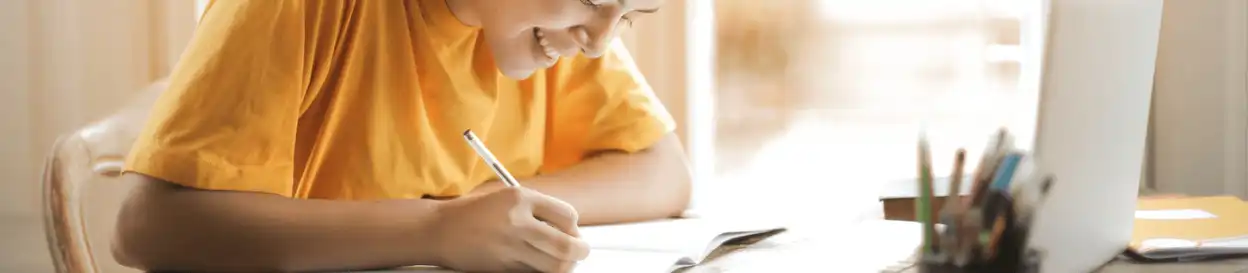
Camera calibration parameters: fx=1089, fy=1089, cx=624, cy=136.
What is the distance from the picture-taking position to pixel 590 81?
110 cm

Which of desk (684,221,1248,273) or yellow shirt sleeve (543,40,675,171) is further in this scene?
yellow shirt sleeve (543,40,675,171)

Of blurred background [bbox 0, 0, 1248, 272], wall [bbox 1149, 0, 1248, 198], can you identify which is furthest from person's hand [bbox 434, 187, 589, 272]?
wall [bbox 1149, 0, 1248, 198]

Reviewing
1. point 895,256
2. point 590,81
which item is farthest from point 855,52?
point 895,256

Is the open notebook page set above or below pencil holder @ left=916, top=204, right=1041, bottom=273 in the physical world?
below

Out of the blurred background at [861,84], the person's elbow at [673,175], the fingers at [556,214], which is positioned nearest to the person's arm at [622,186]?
the person's elbow at [673,175]

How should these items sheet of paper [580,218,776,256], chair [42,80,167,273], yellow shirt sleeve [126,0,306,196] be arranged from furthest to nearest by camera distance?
1. chair [42,80,167,273]
2. sheet of paper [580,218,776,256]
3. yellow shirt sleeve [126,0,306,196]

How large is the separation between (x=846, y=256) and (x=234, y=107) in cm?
43

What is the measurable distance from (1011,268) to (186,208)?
491 millimetres

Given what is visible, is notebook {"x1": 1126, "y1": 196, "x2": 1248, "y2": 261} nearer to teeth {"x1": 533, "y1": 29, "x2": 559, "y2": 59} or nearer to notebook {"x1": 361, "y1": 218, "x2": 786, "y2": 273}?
notebook {"x1": 361, "y1": 218, "x2": 786, "y2": 273}

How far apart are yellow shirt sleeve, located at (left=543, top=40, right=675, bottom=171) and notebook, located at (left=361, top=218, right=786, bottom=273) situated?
0.37 feet

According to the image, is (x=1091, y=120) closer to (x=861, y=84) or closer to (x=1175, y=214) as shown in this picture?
(x=1175, y=214)

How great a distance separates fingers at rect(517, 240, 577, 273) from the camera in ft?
2.24

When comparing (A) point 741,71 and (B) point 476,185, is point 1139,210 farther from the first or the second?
(A) point 741,71

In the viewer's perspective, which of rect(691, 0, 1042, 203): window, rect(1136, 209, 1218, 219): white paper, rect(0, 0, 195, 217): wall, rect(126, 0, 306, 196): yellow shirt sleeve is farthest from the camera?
rect(691, 0, 1042, 203): window
